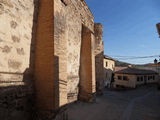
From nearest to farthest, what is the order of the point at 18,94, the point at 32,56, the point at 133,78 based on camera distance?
the point at 18,94, the point at 32,56, the point at 133,78

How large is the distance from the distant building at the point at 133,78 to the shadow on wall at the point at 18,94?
17.8m

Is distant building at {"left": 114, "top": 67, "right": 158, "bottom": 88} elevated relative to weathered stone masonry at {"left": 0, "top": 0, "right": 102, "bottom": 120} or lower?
lower

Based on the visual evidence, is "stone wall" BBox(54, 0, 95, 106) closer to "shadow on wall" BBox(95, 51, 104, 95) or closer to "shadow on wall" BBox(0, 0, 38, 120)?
"shadow on wall" BBox(0, 0, 38, 120)

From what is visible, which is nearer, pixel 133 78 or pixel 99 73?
pixel 99 73

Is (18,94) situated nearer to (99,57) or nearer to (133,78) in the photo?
(99,57)

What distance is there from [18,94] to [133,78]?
18231 millimetres

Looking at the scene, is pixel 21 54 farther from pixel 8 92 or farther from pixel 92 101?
pixel 92 101

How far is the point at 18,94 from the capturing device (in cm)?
247

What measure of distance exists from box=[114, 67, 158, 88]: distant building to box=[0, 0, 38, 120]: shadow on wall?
58.3 feet

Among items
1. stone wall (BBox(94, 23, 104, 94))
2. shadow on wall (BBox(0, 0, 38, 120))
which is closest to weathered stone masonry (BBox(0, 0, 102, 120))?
shadow on wall (BBox(0, 0, 38, 120))

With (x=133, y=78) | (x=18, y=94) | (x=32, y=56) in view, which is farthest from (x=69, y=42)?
(x=133, y=78)

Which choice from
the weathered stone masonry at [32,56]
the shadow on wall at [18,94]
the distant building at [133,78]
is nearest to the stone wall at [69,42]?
the weathered stone masonry at [32,56]

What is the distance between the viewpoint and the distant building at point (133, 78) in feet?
53.3

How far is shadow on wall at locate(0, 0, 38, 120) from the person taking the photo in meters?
2.15
